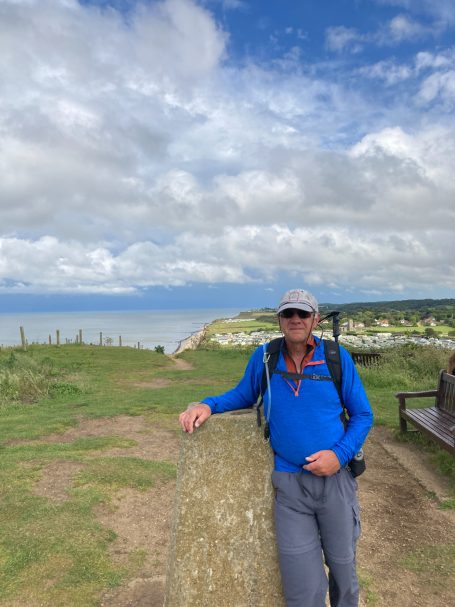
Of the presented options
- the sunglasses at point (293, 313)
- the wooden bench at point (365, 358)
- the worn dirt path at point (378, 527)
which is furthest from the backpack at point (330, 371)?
the wooden bench at point (365, 358)

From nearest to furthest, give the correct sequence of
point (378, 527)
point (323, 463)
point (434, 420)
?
point (323, 463) < point (378, 527) < point (434, 420)

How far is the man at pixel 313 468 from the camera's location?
276 cm

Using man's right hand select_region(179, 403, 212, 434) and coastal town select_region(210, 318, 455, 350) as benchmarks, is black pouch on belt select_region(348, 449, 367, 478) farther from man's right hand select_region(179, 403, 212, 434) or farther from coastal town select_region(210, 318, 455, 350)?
coastal town select_region(210, 318, 455, 350)

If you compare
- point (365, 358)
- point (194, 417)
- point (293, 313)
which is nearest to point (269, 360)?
point (293, 313)

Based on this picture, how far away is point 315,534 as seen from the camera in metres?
2.81

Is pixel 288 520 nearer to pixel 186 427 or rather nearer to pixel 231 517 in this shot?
pixel 231 517

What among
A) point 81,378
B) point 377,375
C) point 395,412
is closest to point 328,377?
point 395,412

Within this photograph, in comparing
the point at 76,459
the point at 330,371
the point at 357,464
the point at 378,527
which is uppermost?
the point at 330,371

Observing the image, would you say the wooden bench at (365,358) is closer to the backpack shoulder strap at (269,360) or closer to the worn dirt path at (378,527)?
the worn dirt path at (378,527)

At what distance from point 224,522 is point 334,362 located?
133 cm

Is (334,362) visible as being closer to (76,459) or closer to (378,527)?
(378,527)

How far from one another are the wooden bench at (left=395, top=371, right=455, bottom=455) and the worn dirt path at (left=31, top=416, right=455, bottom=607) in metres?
0.61

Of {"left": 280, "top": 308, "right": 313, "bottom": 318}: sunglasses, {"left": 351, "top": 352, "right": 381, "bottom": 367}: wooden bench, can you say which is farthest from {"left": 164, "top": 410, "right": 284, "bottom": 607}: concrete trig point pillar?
{"left": 351, "top": 352, "right": 381, "bottom": 367}: wooden bench

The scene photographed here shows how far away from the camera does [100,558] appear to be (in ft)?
14.3
